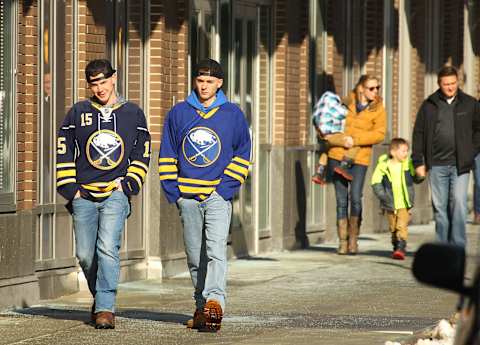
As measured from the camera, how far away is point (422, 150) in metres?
14.7

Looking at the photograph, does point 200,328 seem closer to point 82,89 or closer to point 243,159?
point 243,159

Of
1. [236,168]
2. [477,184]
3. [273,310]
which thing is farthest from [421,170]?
[477,184]

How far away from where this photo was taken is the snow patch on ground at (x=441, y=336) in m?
9.00

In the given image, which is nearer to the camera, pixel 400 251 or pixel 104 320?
pixel 104 320

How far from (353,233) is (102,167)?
731cm

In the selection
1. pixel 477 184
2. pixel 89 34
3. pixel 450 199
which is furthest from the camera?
pixel 477 184

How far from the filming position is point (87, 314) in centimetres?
1151

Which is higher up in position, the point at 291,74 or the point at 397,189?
the point at 291,74

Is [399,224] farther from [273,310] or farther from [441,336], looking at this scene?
[441,336]

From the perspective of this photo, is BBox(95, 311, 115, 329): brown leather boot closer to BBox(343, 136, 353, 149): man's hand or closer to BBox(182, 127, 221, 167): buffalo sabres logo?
BBox(182, 127, 221, 167): buffalo sabres logo

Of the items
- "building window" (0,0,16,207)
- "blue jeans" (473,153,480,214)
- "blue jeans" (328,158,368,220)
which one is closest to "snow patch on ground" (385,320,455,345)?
"building window" (0,0,16,207)

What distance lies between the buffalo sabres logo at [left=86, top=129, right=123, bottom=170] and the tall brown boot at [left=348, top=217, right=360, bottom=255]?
23.5ft

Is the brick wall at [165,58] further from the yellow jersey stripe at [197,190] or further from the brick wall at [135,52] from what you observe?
the yellow jersey stripe at [197,190]

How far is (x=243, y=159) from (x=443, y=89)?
4.68m
